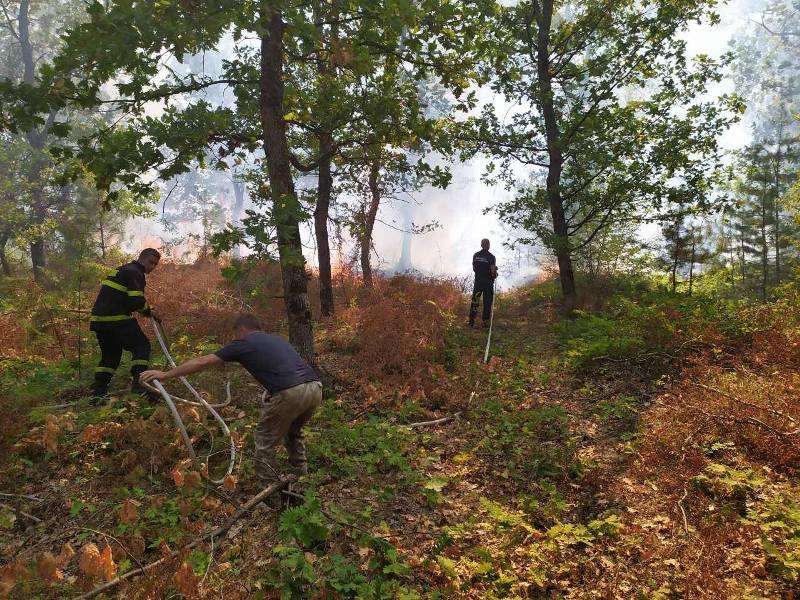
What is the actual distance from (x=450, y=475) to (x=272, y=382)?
8.08ft

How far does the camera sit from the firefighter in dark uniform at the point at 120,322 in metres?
6.19

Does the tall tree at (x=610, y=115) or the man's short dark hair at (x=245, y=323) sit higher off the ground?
the tall tree at (x=610, y=115)

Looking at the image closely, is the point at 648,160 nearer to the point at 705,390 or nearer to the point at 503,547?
the point at 705,390

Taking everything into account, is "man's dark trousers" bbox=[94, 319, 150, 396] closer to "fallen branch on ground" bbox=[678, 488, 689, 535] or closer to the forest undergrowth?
the forest undergrowth

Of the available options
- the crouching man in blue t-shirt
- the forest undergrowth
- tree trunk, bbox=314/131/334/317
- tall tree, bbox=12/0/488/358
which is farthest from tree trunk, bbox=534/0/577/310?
the crouching man in blue t-shirt

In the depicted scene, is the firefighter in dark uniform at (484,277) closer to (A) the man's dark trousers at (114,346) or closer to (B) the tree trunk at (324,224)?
(B) the tree trunk at (324,224)

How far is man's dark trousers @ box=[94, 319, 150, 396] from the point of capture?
6.22m

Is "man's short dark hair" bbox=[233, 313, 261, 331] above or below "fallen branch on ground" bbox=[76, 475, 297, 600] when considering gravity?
above

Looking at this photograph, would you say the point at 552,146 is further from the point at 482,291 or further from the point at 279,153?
the point at 279,153

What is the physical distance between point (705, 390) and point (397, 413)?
442 centimetres

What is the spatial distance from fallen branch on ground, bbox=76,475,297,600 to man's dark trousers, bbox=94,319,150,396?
3.03 metres

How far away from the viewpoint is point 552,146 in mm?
11719

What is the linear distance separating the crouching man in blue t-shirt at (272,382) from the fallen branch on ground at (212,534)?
5.7 inches

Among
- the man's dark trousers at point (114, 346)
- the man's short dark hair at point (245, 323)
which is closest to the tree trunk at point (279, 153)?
the man's short dark hair at point (245, 323)
